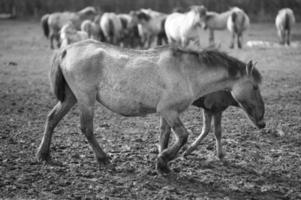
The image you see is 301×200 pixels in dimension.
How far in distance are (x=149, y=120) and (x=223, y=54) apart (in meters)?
2.57

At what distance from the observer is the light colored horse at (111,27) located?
21.6m

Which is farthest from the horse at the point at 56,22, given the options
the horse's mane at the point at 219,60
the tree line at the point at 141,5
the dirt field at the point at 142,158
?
the horse's mane at the point at 219,60

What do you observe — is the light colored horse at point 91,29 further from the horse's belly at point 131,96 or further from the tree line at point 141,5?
the horse's belly at point 131,96

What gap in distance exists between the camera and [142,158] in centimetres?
627

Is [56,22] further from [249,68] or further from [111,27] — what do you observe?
[249,68]

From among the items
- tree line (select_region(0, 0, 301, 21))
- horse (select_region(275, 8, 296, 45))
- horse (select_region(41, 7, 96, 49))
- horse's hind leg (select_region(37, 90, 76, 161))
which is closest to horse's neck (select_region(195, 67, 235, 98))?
horse's hind leg (select_region(37, 90, 76, 161))

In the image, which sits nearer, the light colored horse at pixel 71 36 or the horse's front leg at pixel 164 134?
the horse's front leg at pixel 164 134

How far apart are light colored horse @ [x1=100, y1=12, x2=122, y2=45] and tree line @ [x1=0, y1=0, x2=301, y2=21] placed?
35.9 feet

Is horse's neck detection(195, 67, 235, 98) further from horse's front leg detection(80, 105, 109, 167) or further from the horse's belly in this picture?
horse's front leg detection(80, 105, 109, 167)

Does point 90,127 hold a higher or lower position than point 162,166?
higher

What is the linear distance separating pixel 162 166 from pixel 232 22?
636 inches

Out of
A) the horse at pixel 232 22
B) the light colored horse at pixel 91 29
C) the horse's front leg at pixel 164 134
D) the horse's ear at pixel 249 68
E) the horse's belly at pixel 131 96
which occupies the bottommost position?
the light colored horse at pixel 91 29

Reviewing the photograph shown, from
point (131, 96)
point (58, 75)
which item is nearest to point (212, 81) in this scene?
point (131, 96)

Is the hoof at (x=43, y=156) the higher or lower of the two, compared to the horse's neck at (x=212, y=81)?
lower
